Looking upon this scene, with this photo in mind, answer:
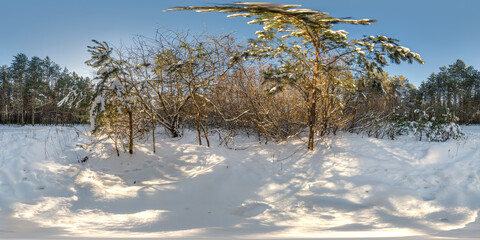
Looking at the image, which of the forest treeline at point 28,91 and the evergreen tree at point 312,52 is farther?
the forest treeline at point 28,91

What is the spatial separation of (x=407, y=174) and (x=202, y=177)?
11.2 ft

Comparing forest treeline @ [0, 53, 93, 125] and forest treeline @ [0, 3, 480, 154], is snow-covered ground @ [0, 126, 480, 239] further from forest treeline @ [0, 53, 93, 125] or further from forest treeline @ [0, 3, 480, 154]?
forest treeline @ [0, 53, 93, 125]

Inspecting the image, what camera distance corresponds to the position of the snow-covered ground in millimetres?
2643

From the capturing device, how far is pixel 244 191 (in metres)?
3.77

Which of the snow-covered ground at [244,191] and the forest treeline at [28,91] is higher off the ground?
the forest treeline at [28,91]

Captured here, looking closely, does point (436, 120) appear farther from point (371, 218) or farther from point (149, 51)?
point (149, 51)

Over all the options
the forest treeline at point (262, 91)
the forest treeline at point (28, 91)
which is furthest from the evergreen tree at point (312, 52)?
the forest treeline at point (28, 91)

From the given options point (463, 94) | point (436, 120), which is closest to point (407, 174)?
point (436, 120)

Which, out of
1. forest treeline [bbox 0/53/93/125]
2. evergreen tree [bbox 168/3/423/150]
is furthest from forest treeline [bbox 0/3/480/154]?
forest treeline [bbox 0/53/93/125]

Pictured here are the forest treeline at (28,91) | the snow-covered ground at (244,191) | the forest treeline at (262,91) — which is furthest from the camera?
the forest treeline at (28,91)

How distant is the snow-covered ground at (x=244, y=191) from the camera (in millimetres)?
2643

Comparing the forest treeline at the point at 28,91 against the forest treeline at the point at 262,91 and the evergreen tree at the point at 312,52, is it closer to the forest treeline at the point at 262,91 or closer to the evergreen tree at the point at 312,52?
the forest treeline at the point at 262,91

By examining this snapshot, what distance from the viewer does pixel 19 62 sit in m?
28.3

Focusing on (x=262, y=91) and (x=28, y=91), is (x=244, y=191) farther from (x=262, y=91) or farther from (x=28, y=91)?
(x=28, y=91)
